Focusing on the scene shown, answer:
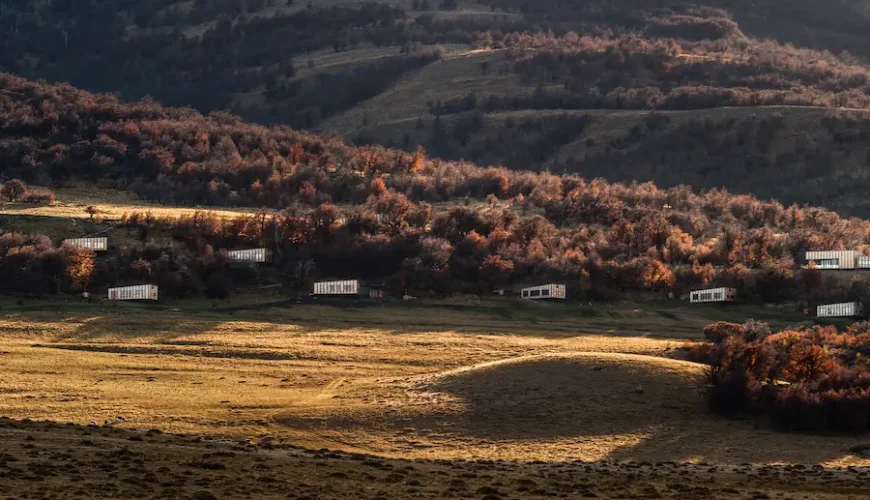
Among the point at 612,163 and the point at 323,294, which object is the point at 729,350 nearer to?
the point at 323,294

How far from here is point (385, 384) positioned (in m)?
73.9

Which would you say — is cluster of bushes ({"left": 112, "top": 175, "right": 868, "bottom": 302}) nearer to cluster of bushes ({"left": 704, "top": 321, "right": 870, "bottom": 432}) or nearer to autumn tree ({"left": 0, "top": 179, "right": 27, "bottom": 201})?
autumn tree ({"left": 0, "top": 179, "right": 27, "bottom": 201})

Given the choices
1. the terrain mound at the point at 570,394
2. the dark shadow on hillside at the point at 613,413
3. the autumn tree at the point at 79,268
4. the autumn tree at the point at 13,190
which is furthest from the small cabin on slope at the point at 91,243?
the dark shadow on hillside at the point at 613,413

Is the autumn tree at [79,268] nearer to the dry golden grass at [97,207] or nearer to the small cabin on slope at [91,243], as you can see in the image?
the small cabin on slope at [91,243]

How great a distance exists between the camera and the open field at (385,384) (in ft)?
209

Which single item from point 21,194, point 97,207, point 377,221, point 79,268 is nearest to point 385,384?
point 79,268

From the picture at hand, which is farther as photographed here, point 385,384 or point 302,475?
point 385,384

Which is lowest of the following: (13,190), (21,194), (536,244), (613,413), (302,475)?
(302,475)

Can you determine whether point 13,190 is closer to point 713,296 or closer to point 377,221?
point 377,221

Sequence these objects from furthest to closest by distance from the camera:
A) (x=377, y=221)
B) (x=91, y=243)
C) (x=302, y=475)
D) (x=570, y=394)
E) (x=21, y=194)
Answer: (x=21, y=194)
(x=377, y=221)
(x=91, y=243)
(x=570, y=394)
(x=302, y=475)

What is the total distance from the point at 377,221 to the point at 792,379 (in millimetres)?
56958

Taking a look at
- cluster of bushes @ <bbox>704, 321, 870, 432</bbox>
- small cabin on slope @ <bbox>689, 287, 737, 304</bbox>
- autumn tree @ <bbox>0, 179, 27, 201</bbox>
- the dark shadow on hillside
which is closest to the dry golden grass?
autumn tree @ <bbox>0, 179, 27, 201</bbox>

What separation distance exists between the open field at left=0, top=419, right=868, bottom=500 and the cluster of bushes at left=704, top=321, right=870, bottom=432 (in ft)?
32.5

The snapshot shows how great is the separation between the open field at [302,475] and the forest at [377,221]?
165ft
